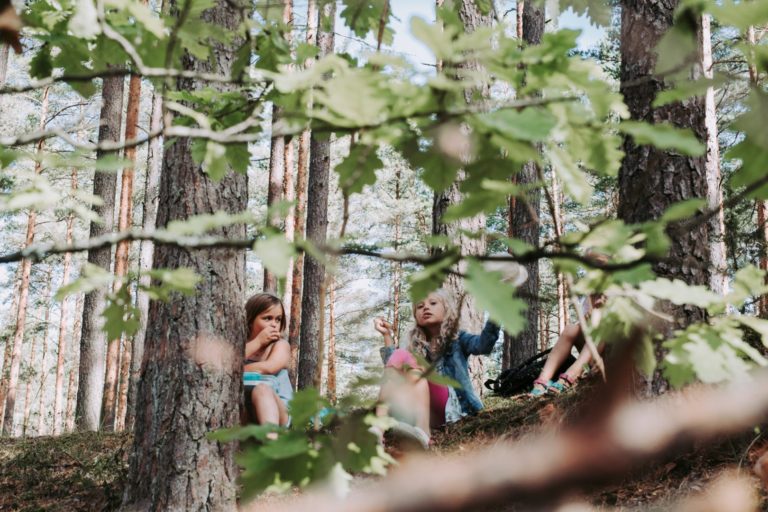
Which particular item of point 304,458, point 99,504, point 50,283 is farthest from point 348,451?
point 50,283

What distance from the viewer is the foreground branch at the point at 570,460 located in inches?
12.9

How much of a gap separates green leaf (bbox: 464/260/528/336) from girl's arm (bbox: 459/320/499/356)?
3.43m

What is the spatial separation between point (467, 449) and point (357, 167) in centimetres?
281

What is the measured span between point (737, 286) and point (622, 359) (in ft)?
3.35

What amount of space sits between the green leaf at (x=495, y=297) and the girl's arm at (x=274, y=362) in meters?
3.82

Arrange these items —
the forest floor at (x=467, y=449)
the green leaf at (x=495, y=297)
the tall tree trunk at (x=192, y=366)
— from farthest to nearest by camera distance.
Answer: the tall tree trunk at (x=192, y=366)
the forest floor at (x=467, y=449)
the green leaf at (x=495, y=297)

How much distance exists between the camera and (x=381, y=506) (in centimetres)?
35

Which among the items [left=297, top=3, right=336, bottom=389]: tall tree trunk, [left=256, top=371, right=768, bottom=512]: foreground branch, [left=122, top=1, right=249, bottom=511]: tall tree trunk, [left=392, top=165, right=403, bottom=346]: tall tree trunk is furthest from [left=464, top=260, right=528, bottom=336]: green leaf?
[left=392, top=165, right=403, bottom=346]: tall tree trunk

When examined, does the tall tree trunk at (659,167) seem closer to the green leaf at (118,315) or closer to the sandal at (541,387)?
the sandal at (541,387)

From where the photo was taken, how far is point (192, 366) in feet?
10.3

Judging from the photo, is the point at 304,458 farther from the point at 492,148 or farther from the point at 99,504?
the point at 99,504

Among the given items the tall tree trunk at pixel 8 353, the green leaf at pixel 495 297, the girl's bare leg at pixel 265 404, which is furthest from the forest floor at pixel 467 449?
the tall tree trunk at pixel 8 353

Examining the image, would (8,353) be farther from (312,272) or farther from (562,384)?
(562,384)

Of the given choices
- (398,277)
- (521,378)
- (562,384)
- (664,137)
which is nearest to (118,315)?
(664,137)
